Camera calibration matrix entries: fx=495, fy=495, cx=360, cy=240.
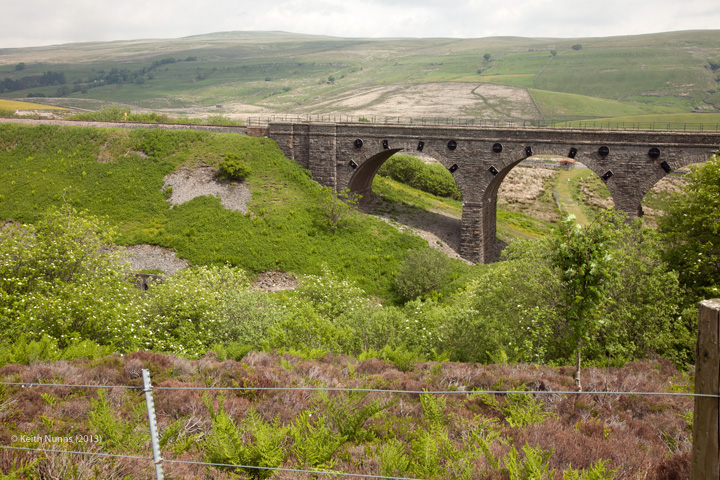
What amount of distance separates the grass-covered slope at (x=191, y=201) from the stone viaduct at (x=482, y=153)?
3213 mm

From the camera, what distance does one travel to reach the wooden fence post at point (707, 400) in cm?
507

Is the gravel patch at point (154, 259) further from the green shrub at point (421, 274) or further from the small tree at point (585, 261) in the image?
the small tree at point (585, 261)

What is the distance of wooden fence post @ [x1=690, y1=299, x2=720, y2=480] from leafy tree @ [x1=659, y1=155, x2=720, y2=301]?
57.4ft

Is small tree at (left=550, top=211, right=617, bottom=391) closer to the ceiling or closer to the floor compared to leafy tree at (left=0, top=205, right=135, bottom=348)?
closer to the ceiling

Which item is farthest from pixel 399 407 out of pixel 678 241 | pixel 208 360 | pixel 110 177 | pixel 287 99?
pixel 287 99

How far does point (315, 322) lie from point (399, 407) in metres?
10.3

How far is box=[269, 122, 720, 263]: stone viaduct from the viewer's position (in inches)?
1490

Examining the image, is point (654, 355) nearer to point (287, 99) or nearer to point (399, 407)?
point (399, 407)

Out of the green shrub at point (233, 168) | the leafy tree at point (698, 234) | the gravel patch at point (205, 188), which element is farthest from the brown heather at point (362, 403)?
the green shrub at point (233, 168)

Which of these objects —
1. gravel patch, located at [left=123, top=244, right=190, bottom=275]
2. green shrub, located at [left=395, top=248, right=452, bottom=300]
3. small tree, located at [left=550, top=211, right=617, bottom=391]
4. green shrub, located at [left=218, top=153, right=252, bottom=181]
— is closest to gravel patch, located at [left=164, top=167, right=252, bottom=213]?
green shrub, located at [left=218, top=153, right=252, bottom=181]

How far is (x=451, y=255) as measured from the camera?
148ft

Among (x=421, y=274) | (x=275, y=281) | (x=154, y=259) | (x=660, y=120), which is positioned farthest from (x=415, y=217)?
(x=660, y=120)

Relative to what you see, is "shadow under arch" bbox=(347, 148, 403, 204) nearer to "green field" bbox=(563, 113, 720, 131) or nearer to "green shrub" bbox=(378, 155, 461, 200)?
"green shrub" bbox=(378, 155, 461, 200)

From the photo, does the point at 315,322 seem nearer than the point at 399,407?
No
